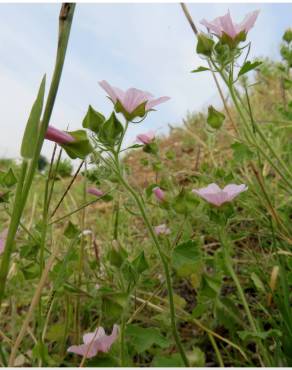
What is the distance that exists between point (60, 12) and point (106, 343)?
1.36 feet

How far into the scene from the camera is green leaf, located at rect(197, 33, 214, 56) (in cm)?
75

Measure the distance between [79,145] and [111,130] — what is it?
5 centimetres

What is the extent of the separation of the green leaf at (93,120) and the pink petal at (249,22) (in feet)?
1.07

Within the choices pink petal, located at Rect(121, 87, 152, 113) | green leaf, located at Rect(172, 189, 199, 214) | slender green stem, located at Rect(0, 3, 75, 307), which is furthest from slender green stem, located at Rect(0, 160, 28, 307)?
green leaf, located at Rect(172, 189, 199, 214)

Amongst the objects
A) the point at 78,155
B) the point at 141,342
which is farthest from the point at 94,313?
the point at 78,155

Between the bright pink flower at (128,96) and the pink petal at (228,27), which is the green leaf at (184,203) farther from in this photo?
the pink petal at (228,27)

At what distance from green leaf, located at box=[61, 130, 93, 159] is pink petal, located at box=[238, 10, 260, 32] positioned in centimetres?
37

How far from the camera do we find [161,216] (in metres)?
1.60

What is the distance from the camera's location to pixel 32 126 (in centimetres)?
38

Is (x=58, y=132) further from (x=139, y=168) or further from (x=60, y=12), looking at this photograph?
(x=139, y=168)

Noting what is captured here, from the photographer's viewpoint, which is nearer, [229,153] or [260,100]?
[229,153]

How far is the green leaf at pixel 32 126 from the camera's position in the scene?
376mm

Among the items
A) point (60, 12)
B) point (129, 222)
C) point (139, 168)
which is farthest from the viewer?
point (139, 168)

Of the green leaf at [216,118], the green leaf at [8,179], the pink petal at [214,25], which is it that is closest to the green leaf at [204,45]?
the pink petal at [214,25]
